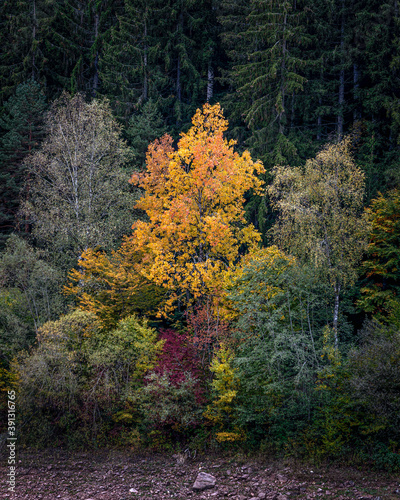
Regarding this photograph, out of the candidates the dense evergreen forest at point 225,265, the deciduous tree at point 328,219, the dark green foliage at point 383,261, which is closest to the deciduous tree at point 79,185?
the dense evergreen forest at point 225,265

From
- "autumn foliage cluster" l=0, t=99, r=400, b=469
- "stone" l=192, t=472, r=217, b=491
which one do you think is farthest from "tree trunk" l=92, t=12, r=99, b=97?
"stone" l=192, t=472, r=217, b=491

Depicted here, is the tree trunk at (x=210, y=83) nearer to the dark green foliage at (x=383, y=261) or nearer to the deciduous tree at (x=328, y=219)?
the deciduous tree at (x=328, y=219)

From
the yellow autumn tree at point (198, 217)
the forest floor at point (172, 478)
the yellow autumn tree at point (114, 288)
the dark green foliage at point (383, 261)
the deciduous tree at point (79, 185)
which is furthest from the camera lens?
the deciduous tree at point (79, 185)

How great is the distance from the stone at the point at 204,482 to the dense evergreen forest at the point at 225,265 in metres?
1.38

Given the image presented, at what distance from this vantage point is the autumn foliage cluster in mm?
12383

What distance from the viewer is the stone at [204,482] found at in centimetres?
1198

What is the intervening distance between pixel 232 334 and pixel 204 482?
4420 millimetres

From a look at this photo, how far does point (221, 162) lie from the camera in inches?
625

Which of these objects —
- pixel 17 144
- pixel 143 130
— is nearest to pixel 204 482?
pixel 143 130

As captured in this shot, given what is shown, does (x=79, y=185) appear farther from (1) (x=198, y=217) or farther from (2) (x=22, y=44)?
(2) (x=22, y=44)

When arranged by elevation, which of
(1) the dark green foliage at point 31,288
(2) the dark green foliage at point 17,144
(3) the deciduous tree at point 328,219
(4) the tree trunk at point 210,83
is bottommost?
(1) the dark green foliage at point 31,288

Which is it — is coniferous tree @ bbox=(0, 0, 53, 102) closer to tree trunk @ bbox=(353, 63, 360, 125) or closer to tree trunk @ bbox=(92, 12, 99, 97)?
tree trunk @ bbox=(92, 12, 99, 97)

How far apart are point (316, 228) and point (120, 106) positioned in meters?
16.6

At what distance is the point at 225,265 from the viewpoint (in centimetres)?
1605
